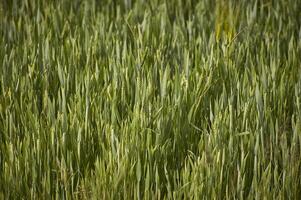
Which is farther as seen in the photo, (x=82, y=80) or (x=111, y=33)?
(x=111, y=33)

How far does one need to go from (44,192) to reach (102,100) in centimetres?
42

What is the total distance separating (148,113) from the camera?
6.20ft

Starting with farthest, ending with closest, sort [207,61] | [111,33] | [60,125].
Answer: [111,33] → [207,61] → [60,125]

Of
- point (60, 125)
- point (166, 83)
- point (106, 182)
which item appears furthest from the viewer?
point (166, 83)

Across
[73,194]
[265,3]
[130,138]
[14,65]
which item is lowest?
[73,194]

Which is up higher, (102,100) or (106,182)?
(102,100)

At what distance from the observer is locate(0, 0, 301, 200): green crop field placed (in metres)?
1.72

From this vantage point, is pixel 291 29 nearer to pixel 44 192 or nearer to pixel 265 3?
pixel 265 3

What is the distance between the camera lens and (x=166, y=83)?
2.08 m

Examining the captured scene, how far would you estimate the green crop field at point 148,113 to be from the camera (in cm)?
172

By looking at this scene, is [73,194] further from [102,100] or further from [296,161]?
[296,161]

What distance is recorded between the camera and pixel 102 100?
6.64 feet

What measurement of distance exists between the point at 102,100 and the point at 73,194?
1.35ft

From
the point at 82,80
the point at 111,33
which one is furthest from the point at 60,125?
the point at 111,33
